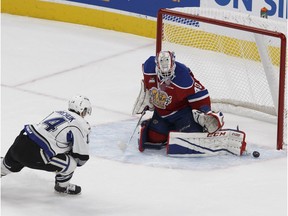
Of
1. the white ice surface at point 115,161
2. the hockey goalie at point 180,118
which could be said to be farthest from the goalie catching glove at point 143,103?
the white ice surface at point 115,161

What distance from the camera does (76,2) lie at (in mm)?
9719

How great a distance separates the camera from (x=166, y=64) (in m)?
6.82

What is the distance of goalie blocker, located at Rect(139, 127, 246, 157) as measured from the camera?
6.88m

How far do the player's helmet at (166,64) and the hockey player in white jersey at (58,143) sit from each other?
813 mm

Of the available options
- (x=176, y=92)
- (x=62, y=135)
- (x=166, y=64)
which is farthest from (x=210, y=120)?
(x=62, y=135)

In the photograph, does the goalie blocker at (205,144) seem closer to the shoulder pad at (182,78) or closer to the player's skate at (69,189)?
the shoulder pad at (182,78)

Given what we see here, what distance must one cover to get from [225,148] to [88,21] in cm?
304

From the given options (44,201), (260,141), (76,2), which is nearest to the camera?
(44,201)

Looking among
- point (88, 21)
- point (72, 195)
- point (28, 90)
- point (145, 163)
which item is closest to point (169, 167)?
point (145, 163)

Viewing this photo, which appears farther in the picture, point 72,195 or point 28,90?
point 28,90

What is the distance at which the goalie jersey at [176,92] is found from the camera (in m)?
6.87

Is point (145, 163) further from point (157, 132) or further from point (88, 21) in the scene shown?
point (88, 21)

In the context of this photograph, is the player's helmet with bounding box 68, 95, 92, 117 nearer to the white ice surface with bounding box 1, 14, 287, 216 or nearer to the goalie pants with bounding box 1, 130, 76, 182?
the goalie pants with bounding box 1, 130, 76, 182

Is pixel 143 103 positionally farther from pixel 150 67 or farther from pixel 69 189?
pixel 69 189
